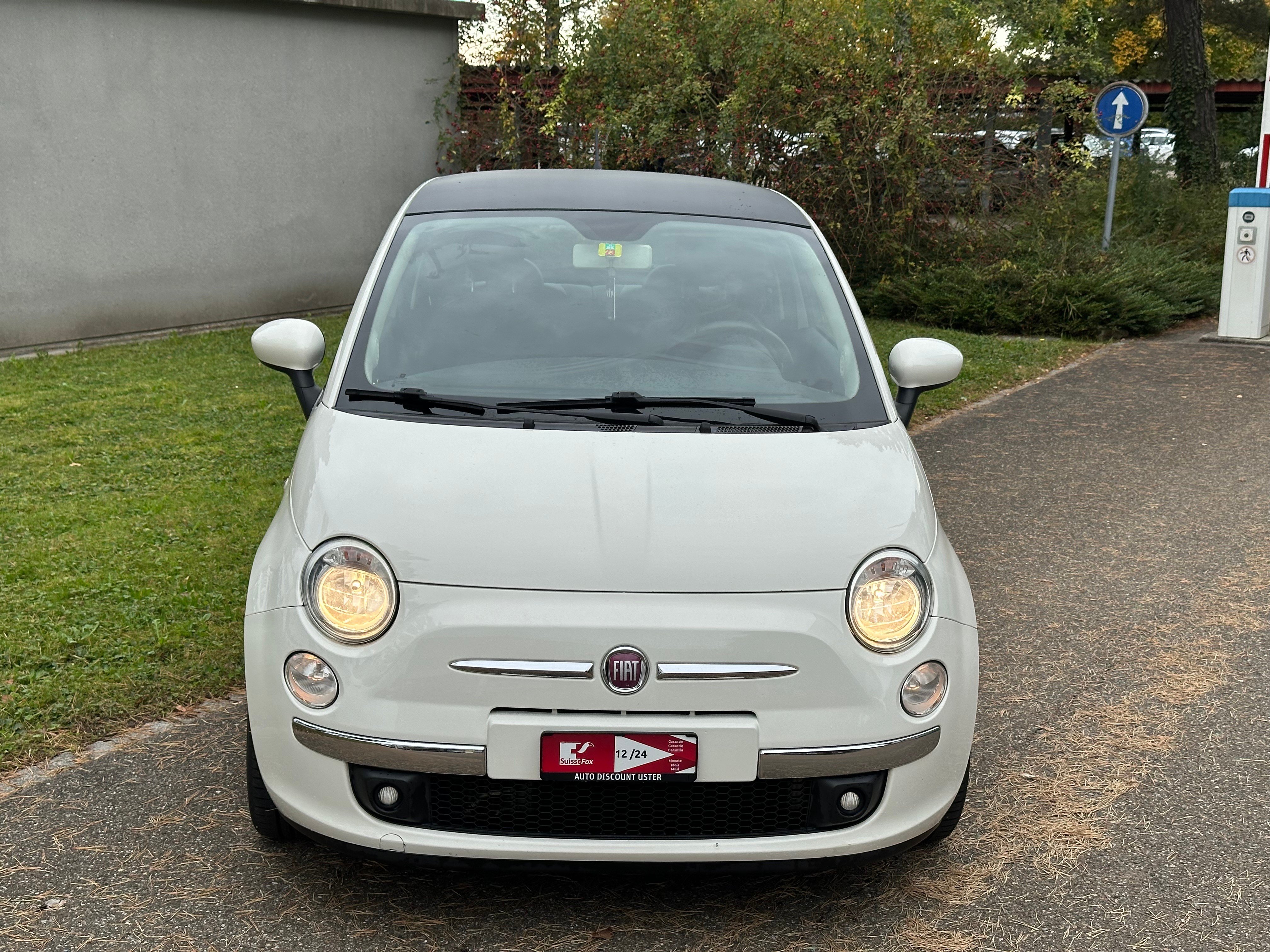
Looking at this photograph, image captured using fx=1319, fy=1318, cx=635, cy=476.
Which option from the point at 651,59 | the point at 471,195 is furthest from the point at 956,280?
the point at 471,195

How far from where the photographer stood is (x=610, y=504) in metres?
2.92

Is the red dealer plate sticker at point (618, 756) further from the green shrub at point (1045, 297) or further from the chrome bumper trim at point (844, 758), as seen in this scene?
the green shrub at point (1045, 297)

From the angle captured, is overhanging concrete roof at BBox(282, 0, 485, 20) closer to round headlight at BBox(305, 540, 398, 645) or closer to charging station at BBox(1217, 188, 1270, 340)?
charging station at BBox(1217, 188, 1270, 340)

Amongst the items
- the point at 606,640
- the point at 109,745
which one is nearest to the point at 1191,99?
the point at 109,745

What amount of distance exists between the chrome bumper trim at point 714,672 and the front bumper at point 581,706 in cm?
1

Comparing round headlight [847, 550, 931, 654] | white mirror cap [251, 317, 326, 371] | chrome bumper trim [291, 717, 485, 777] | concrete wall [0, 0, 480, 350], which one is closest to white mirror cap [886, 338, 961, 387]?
round headlight [847, 550, 931, 654]

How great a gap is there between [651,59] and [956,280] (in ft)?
12.5

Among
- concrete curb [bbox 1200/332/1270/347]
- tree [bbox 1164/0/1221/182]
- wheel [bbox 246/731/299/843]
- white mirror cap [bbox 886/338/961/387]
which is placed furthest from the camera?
tree [bbox 1164/0/1221/182]

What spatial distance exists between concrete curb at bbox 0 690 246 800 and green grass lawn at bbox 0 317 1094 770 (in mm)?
40

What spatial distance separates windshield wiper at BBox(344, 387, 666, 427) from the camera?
3291 mm

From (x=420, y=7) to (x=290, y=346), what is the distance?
11.2 metres

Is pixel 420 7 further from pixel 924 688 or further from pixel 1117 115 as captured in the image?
pixel 924 688

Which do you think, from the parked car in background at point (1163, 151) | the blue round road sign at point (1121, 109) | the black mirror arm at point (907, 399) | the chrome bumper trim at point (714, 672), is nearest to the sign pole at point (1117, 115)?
the blue round road sign at point (1121, 109)

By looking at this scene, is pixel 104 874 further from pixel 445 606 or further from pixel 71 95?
pixel 71 95
